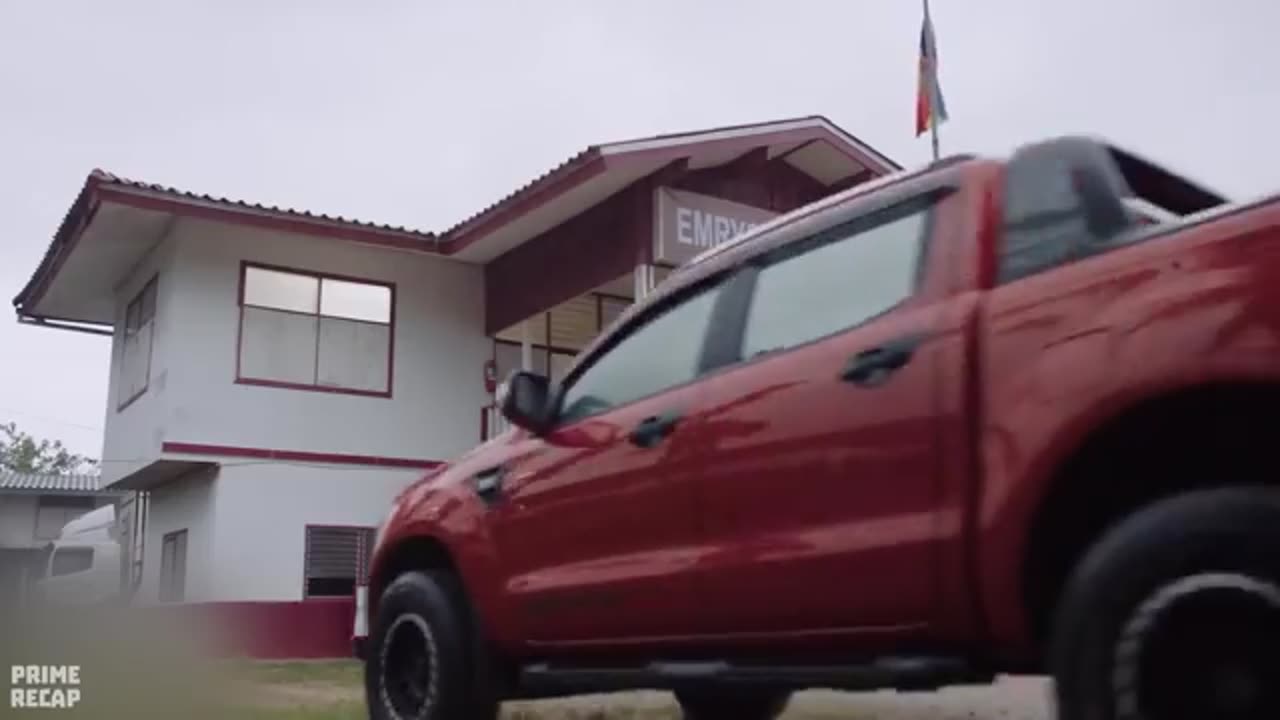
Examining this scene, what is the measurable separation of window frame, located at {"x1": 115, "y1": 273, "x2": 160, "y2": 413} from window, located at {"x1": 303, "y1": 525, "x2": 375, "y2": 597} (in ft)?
9.91

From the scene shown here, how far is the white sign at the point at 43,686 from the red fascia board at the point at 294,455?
7.74m

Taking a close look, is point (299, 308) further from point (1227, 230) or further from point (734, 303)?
point (1227, 230)

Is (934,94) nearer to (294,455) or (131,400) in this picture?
(294,455)

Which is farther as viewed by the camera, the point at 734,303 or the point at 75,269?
the point at 75,269

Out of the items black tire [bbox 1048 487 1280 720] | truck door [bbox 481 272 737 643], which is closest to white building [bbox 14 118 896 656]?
truck door [bbox 481 272 737 643]

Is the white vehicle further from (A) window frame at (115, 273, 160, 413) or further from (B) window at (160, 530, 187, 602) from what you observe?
(A) window frame at (115, 273, 160, 413)

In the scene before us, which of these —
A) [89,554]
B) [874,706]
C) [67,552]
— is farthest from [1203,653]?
[67,552]

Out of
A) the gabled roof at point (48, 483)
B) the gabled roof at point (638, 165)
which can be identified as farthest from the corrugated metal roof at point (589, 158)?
the gabled roof at point (48, 483)

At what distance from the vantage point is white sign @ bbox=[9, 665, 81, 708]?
691 cm

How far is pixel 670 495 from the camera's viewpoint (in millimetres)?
4055

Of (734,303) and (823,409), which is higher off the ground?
(734,303)

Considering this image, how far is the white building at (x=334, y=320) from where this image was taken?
15156 mm

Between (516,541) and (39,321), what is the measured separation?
18.4 meters

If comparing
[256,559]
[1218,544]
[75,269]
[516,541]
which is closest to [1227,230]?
[1218,544]
